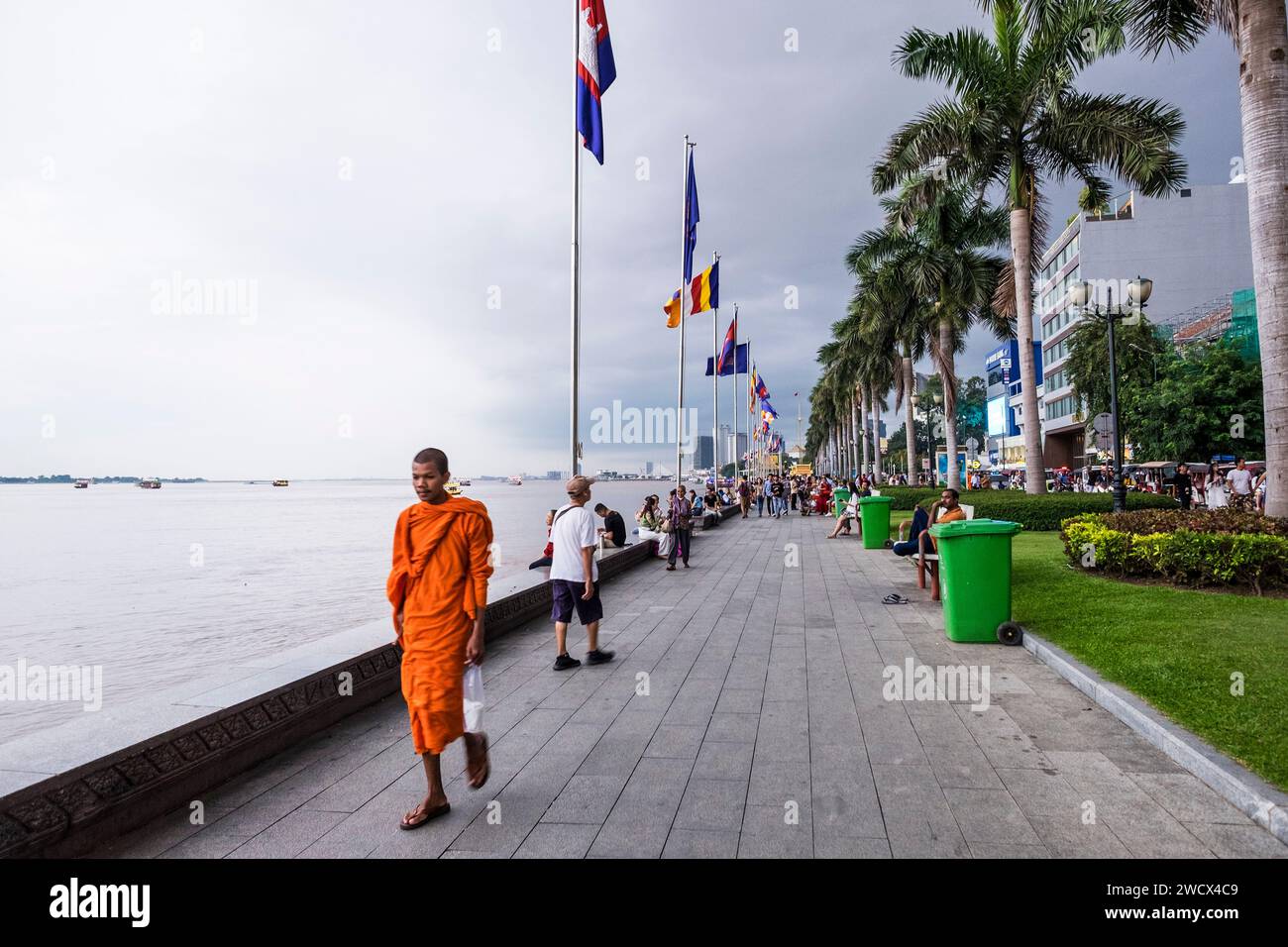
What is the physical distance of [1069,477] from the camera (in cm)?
4809

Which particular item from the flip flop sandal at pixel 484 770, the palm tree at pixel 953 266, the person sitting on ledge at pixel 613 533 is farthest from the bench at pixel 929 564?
the palm tree at pixel 953 266

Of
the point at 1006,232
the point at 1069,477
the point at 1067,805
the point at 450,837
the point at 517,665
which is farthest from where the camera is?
the point at 1069,477

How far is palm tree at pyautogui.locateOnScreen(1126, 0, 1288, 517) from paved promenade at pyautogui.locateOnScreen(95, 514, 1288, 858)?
5.36 metres

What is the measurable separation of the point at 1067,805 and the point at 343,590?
60.9ft

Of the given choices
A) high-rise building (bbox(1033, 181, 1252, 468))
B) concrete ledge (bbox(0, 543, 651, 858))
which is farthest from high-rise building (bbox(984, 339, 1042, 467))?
concrete ledge (bbox(0, 543, 651, 858))

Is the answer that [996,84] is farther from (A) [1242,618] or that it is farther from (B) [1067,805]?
(B) [1067,805]

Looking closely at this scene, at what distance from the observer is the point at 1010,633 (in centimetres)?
755

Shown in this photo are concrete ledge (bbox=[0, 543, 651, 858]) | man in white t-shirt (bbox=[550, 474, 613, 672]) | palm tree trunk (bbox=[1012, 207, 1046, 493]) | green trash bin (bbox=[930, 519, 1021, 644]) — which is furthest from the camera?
palm tree trunk (bbox=[1012, 207, 1046, 493])

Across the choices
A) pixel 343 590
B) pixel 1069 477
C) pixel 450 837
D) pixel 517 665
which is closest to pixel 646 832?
pixel 450 837

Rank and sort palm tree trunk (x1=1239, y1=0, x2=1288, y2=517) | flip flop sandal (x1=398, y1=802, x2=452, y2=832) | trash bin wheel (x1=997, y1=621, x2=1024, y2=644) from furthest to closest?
palm tree trunk (x1=1239, y1=0, x2=1288, y2=517) → trash bin wheel (x1=997, y1=621, x2=1024, y2=644) → flip flop sandal (x1=398, y1=802, x2=452, y2=832)

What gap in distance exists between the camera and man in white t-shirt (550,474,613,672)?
6.79 metres

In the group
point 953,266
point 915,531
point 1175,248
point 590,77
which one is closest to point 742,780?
point 915,531

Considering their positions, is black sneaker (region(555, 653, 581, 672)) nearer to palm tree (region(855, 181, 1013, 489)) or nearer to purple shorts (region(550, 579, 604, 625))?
purple shorts (region(550, 579, 604, 625))

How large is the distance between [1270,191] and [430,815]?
476 inches
